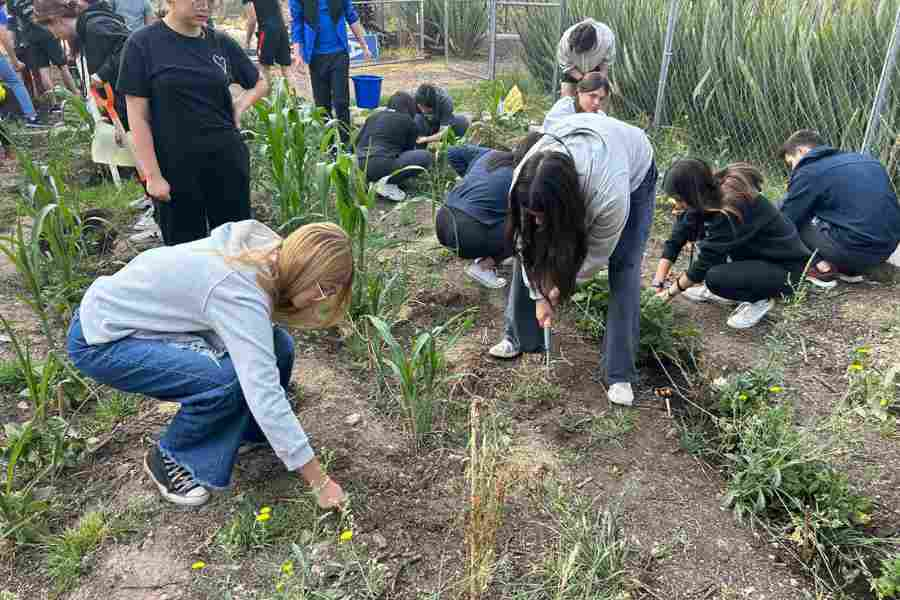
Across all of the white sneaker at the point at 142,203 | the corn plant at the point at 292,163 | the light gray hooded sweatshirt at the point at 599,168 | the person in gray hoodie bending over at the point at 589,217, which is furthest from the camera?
the white sneaker at the point at 142,203

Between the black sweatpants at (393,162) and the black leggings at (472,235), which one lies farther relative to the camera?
the black sweatpants at (393,162)

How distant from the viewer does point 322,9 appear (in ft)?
16.5

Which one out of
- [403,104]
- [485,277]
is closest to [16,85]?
[403,104]

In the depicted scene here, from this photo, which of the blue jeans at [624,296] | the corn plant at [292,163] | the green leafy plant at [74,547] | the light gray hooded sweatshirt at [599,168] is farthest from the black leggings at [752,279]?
the green leafy plant at [74,547]

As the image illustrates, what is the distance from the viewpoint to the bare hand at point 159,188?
2734 mm

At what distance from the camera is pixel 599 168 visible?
205 cm

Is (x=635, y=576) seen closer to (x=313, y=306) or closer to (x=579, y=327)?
(x=313, y=306)

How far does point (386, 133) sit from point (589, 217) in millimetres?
2700

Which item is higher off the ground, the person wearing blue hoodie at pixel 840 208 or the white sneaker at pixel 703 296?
the person wearing blue hoodie at pixel 840 208

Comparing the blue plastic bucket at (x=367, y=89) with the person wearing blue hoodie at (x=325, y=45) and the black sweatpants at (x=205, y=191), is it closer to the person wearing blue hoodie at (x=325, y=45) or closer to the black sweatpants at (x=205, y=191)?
the person wearing blue hoodie at (x=325, y=45)

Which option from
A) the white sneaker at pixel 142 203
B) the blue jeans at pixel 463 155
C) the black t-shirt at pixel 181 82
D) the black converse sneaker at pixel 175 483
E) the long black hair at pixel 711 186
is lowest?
the black converse sneaker at pixel 175 483

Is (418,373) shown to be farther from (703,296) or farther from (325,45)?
(325,45)

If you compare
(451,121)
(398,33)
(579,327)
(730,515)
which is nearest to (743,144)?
(451,121)

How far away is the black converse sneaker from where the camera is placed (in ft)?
6.59
